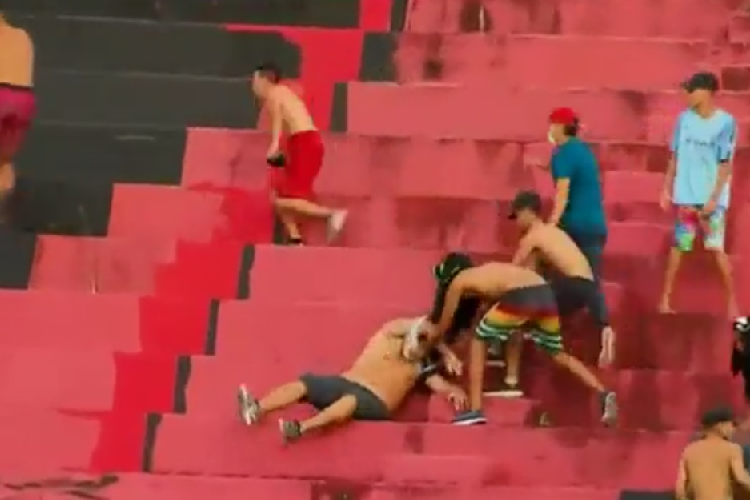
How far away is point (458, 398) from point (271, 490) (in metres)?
0.92

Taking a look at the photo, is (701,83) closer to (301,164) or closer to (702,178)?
(702,178)

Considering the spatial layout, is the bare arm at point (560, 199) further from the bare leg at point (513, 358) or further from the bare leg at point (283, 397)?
the bare leg at point (283, 397)

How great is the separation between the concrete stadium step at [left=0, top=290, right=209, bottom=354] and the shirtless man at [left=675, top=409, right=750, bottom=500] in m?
2.32

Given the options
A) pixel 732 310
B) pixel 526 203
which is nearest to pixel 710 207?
pixel 732 310

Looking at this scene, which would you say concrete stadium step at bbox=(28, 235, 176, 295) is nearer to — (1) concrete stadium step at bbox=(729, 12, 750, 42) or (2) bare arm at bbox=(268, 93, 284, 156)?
(2) bare arm at bbox=(268, 93, 284, 156)

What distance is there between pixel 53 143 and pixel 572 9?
3.36 metres

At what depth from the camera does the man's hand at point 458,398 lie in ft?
20.3

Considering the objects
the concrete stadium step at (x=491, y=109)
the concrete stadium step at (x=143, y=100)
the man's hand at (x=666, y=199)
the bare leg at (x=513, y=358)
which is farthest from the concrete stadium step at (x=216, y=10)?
the bare leg at (x=513, y=358)

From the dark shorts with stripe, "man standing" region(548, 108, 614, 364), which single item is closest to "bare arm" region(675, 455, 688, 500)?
the dark shorts with stripe

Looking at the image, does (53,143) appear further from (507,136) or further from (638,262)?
(638,262)

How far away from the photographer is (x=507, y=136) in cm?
841

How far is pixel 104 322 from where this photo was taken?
6828 mm

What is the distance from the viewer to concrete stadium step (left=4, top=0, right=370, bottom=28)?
959cm

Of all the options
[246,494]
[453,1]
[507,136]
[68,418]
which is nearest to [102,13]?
[453,1]
